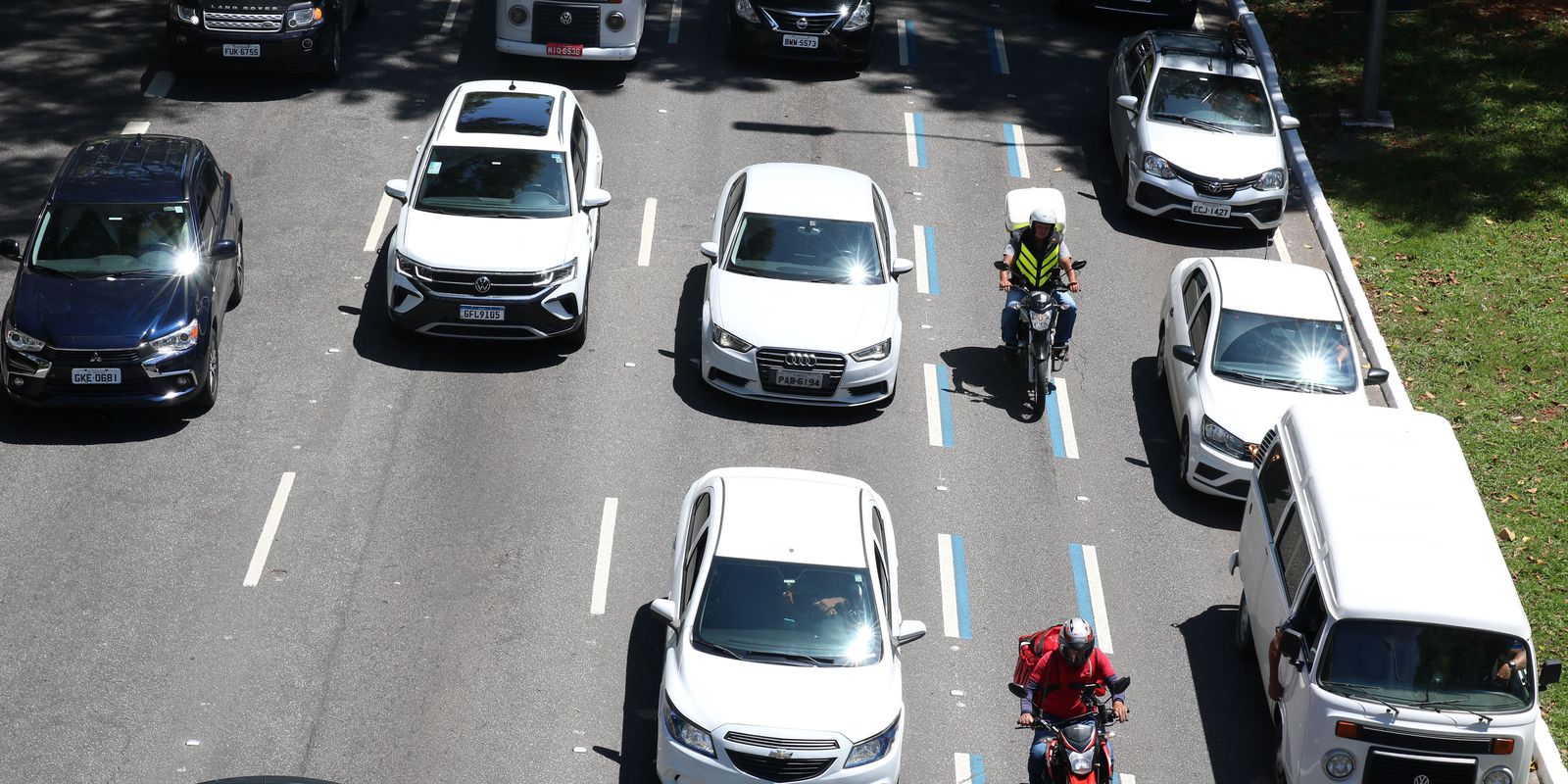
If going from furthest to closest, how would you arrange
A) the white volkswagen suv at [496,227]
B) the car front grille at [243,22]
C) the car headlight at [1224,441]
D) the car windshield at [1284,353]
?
1. the car front grille at [243,22]
2. the white volkswagen suv at [496,227]
3. the car windshield at [1284,353]
4. the car headlight at [1224,441]

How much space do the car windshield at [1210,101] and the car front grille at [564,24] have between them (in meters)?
7.46

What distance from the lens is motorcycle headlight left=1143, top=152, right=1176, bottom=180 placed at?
20469 millimetres

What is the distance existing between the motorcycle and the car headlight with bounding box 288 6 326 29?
1455cm

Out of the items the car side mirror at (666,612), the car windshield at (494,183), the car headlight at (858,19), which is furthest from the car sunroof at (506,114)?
the car side mirror at (666,612)

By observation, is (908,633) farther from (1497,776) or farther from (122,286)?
(122,286)

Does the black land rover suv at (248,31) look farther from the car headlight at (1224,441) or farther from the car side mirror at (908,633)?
the car side mirror at (908,633)

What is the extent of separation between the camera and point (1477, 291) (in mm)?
19641

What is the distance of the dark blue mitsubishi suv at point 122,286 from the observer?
15406mm

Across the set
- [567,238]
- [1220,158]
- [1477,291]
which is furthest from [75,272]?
[1477,291]

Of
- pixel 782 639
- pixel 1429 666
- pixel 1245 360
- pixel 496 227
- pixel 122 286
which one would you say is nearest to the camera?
pixel 1429 666

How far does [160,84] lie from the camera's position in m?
22.6

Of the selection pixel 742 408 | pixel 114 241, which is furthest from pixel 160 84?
pixel 742 408

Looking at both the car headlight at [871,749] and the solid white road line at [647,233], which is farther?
the solid white road line at [647,233]

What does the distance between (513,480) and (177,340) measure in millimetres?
3346
